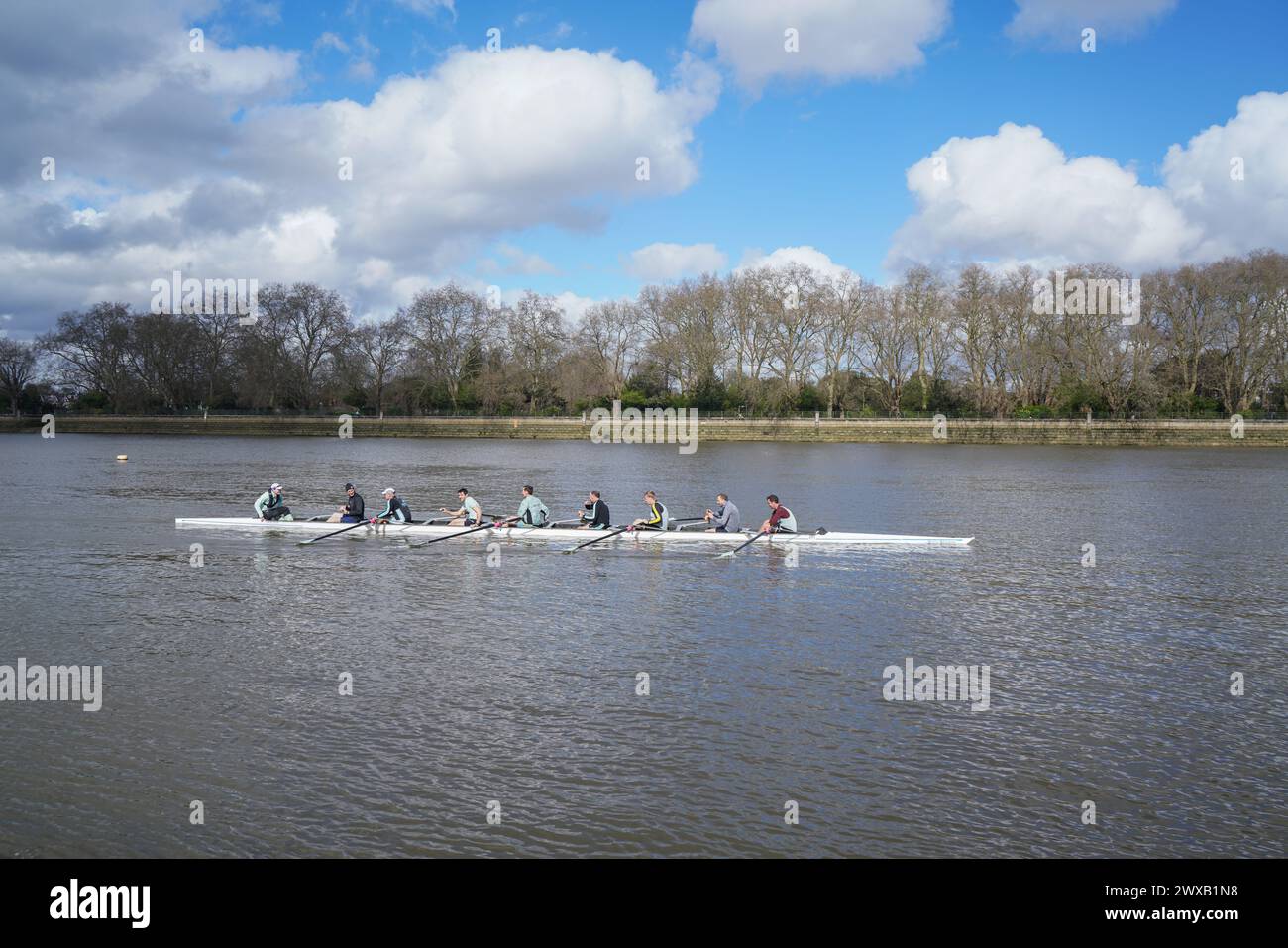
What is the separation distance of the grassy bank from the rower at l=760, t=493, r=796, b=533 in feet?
215

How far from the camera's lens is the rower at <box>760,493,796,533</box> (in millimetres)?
24453

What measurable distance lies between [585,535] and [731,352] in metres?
79.4

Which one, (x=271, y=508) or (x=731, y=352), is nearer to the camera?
(x=271, y=508)

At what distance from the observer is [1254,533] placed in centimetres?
2788

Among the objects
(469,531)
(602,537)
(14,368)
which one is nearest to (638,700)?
(602,537)

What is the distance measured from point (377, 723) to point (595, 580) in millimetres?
9208

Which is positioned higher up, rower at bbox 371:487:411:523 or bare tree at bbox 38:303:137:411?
bare tree at bbox 38:303:137:411

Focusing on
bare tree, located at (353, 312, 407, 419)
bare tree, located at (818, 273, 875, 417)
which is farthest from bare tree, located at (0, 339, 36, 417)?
bare tree, located at (818, 273, 875, 417)

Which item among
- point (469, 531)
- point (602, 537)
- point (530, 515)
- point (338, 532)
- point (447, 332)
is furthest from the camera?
point (447, 332)

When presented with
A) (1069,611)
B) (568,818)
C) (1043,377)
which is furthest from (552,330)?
(568,818)

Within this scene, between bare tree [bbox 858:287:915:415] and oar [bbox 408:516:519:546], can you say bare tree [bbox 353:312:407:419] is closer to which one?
bare tree [bbox 858:287:915:415]

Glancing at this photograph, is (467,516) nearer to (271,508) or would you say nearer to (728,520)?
(271,508)

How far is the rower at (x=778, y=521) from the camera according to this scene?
24453 millimetres

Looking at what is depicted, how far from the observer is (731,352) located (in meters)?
102
